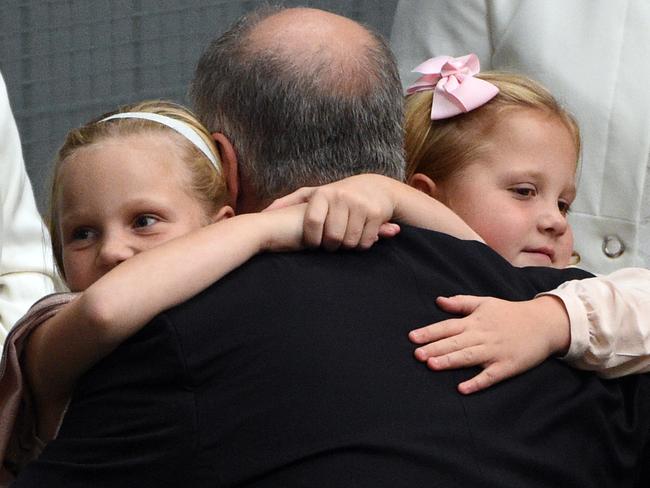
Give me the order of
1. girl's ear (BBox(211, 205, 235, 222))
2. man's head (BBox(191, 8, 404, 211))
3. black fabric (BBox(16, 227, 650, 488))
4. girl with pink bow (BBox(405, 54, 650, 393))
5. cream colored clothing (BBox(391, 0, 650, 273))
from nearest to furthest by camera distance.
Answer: black fabric (BBox(16, 227, 650, 488)) → man's head (BBox(191, 8, 404, 211)) → girl's ear (BBox(211, 205, 235, 222)) → girl with pink bow (BBox(405, 54, 650, 393)) → cream colored clothing (BBox(391, 0, 650, 273))

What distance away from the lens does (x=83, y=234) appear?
5.16 feet

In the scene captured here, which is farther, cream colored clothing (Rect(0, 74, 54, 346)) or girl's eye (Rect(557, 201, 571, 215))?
cream colored clothing (Rect(0, 74, 54, 346))

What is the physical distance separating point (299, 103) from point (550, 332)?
14.1 inches

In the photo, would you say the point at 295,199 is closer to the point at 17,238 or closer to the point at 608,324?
the point at 608,324

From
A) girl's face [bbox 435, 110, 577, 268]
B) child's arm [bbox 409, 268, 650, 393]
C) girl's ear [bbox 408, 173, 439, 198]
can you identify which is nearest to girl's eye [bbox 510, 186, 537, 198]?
girl's face [bbox 435, 110, 577, 268]

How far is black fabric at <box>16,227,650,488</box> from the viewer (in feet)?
4.08

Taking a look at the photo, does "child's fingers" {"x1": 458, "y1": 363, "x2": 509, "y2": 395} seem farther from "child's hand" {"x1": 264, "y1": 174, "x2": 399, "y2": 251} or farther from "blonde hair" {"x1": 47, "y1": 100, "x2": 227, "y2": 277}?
"blonde hair" {"x1": 47, "y1": 100, "x2": 227, "y2": 277}

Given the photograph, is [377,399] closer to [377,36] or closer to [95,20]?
[377,36]

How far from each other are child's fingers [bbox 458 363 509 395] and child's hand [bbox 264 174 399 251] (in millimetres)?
163

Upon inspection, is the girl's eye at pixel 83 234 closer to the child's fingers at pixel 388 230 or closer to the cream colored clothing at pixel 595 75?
the child's fingers at pixel 388 230

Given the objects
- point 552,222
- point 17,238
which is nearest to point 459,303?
point 552,222

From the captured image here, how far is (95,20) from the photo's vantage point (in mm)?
3170

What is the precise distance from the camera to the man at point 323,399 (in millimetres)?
1244

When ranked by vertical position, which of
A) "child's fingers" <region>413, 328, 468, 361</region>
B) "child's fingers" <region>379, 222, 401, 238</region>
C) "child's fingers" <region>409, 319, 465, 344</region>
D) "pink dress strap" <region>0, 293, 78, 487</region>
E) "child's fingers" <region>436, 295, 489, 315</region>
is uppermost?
"child's fingers" <region>379, 222, 401, 238</region>
